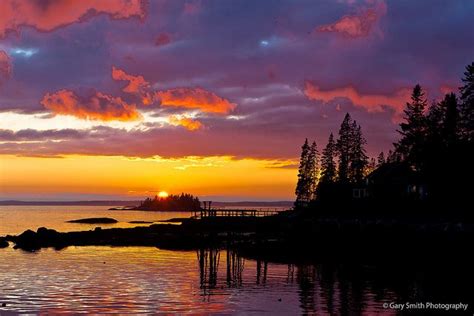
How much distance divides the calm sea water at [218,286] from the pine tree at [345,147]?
7005 cm

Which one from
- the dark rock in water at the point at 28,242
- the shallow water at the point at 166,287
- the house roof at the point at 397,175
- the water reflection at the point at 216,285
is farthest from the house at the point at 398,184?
the dark rock in water at the point at 28,242

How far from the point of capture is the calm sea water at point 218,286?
3634cm

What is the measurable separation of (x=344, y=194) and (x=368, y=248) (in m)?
33.6

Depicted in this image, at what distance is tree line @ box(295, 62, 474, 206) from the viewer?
7244 cm

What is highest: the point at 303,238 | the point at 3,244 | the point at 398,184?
the point at 398,184

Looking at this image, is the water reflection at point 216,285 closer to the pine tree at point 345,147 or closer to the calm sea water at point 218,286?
the calm sea water at point 218,286

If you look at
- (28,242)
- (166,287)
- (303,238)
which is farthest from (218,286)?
(28,242)

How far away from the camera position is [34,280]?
48375 mm

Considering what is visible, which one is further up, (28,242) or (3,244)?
(28,242)

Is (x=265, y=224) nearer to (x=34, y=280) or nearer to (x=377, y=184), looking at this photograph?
(x=377, y=184)

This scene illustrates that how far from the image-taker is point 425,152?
83.2m

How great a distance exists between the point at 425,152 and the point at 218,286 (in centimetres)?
4813

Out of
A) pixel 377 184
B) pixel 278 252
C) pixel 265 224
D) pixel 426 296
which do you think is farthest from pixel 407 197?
pixel 426 296

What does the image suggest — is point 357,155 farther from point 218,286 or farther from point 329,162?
point 218,286
